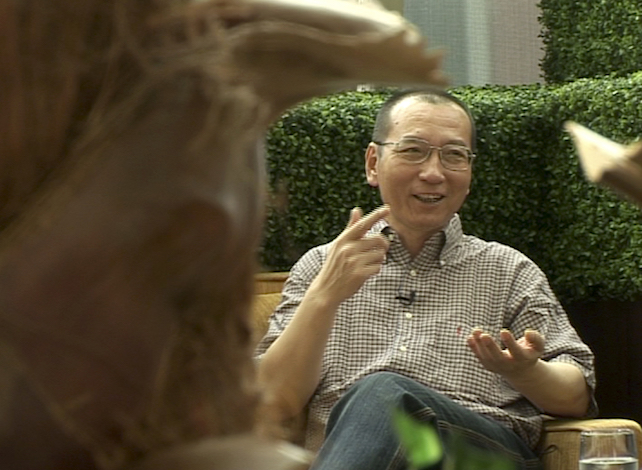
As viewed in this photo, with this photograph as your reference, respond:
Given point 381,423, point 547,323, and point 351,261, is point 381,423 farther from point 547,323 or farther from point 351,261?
point 547,323

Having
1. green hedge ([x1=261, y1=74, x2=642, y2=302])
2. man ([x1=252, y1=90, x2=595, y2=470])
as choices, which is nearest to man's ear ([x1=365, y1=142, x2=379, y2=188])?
man ([x1=252, y1=90, x2=595, y2=470])

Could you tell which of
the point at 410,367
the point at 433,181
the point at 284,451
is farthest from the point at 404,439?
the point at 433,181

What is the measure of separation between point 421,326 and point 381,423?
0.39m

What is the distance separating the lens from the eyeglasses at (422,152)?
252 cm

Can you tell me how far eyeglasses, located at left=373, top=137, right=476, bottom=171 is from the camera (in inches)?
99.3

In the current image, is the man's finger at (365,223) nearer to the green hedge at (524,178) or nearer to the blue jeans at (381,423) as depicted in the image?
the blue jeans at (381,423)

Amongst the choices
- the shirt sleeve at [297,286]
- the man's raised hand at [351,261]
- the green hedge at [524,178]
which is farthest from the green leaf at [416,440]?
the green hedge at [524,178]

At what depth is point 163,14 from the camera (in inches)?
12.8

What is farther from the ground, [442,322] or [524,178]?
[442,322]

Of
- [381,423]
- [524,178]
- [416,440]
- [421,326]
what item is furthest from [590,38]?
[416,440]

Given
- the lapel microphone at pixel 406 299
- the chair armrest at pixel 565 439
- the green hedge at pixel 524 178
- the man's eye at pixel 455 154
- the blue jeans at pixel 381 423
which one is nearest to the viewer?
the blue jeans at pixel 381 423

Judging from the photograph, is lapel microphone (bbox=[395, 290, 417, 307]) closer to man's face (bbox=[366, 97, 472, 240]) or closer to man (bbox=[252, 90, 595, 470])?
man (bbox=[252, 90, 595, 470])

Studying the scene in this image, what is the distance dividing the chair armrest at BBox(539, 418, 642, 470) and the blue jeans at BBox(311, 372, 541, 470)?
0.59ft

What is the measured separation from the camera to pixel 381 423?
2.04 metres
